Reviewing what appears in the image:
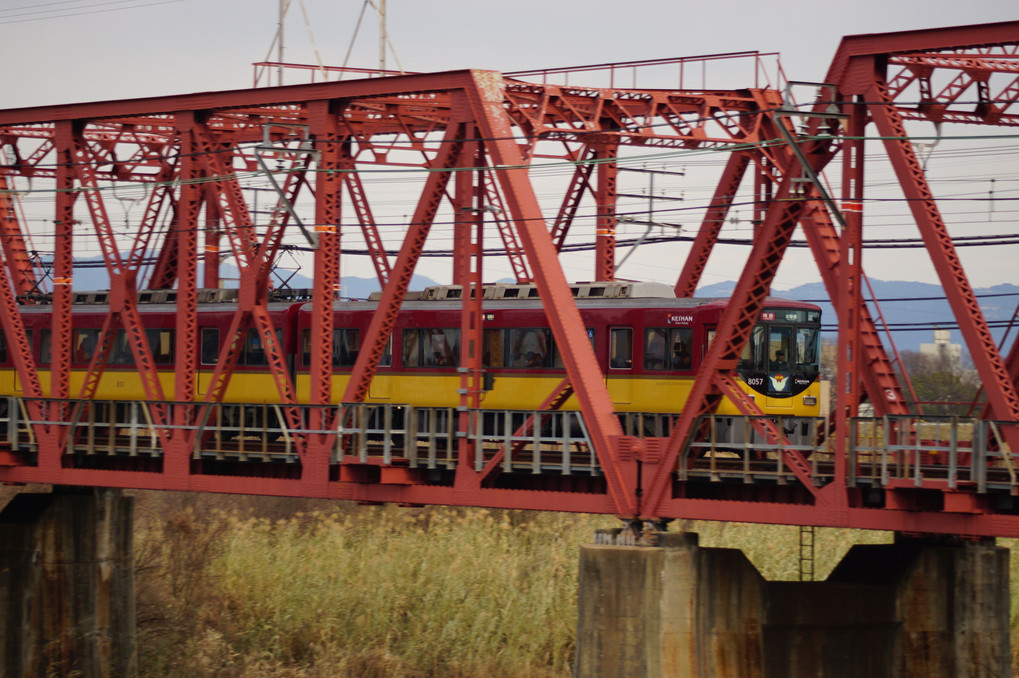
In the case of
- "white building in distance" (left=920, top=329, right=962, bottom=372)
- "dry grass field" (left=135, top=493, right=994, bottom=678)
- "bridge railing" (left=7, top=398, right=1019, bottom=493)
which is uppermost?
"white building in distance" (left=920, top=329, right=962, bottom=372)

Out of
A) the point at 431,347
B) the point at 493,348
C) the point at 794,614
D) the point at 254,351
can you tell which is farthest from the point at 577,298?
the point at 794,614

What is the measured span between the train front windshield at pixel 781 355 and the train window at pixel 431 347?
6.75m

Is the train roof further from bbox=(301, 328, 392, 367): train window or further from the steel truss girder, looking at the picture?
the steel truss girder

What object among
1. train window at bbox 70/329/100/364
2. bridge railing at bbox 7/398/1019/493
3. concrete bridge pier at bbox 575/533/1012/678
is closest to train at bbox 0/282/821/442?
bridge railing at bbox 7/398/1019/493

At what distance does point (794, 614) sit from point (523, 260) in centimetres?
1205

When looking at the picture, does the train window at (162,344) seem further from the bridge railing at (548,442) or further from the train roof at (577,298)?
the bridge railing at (548,442)

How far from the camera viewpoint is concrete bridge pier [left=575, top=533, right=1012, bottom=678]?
20.4 meters

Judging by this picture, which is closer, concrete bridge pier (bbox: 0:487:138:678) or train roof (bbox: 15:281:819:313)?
train roof (bbox: 15:281:819:313)

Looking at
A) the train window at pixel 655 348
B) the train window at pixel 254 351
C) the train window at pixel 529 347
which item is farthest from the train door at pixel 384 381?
the train window at pixel 655 348

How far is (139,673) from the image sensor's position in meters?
35.4

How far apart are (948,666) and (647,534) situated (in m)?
6.91

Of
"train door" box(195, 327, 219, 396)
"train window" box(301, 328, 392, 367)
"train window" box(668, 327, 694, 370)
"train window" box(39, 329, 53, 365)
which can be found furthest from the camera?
"train window" box(39, 329, 53, 365)

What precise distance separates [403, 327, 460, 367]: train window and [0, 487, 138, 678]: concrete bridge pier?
818cm

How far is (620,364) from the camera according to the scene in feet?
98.0
